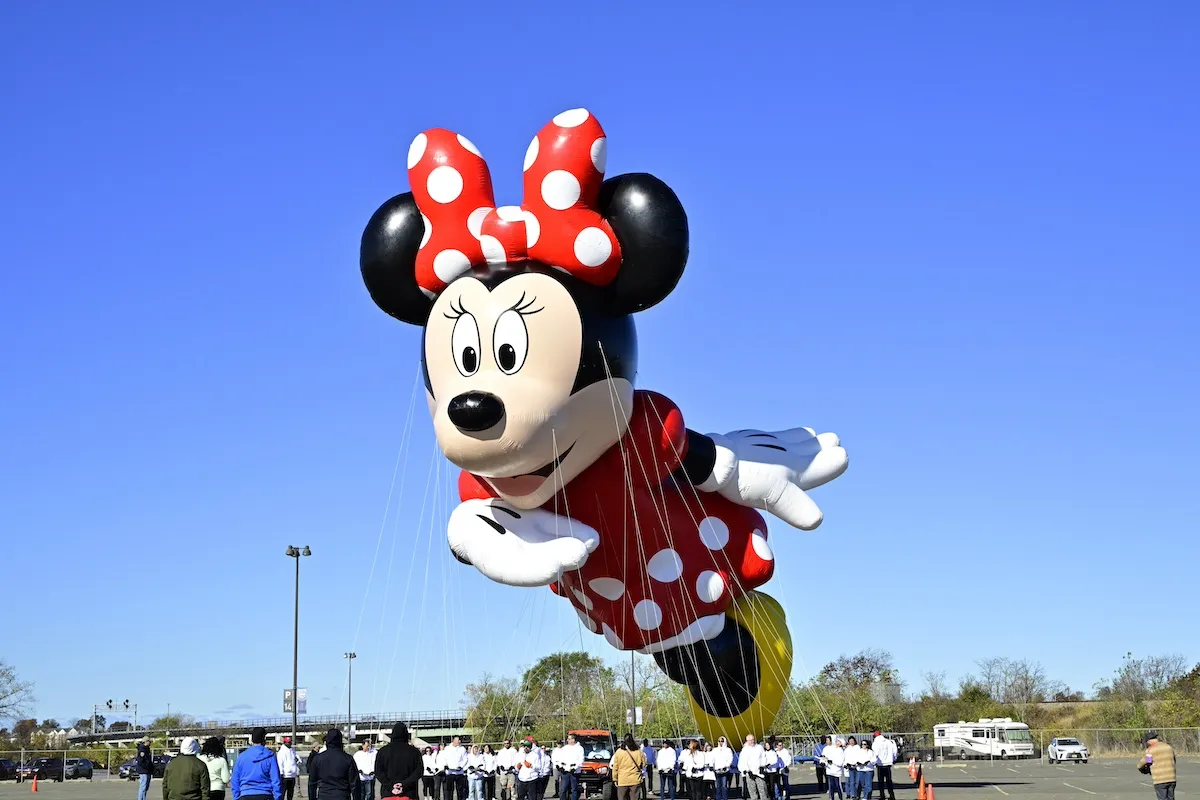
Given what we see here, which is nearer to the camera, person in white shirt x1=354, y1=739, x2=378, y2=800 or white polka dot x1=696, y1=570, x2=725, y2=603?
white polka dot x1=696, y1=570, x2=725, y2=603

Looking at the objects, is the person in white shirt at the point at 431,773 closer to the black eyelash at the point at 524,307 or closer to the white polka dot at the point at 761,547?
the white polka dot at the point at 761,547

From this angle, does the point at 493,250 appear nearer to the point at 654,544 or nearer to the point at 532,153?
the point at 532,153

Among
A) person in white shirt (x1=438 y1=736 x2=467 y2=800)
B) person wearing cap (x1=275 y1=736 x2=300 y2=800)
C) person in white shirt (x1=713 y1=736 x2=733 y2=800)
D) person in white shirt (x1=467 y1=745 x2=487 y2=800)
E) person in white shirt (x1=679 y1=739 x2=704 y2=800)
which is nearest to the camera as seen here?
person in white shirt (x1=713 y1=736 x2=733 y2=800)

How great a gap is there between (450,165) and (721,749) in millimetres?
10364

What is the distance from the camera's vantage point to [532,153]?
15.3 metres

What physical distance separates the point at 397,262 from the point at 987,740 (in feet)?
134

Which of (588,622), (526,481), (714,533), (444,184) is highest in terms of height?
(444,184)

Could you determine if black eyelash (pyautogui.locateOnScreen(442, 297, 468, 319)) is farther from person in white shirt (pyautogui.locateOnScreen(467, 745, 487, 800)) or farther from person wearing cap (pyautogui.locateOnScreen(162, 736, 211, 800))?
person in white shirt (pyautogui.locateOnScreen(467, 745, 487, 800))

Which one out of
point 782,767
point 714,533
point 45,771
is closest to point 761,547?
point 714,533

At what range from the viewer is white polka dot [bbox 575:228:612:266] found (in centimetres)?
1477

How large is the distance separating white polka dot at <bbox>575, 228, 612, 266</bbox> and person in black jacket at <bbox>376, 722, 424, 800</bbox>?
18.8 ft

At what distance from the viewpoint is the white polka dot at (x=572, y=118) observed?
15117 millimetres

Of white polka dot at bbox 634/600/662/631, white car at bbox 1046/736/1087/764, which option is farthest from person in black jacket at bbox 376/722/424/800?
white car at bbox 1046/736/1087/764

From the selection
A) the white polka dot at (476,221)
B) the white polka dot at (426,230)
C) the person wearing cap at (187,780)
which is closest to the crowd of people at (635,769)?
the person wearing cap at (187,780)
